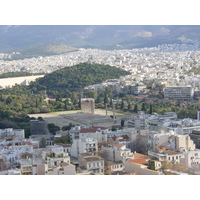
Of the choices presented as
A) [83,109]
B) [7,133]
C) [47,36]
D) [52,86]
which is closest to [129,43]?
[47,36]

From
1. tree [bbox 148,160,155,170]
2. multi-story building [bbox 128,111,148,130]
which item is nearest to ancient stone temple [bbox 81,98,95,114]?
multi-story building [bbox 128,111,148,130]

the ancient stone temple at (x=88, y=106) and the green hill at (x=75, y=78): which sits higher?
the green hill at (x=75, y=78)

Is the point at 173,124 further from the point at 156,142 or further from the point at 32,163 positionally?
the point at 32,163

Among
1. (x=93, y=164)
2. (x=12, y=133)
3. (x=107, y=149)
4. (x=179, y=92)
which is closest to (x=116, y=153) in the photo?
(x=107, y=149)

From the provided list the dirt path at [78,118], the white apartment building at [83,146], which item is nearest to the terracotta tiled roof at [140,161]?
the white apartment building at [83,146]

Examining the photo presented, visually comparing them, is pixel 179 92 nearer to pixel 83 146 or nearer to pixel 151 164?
pixel 83 146

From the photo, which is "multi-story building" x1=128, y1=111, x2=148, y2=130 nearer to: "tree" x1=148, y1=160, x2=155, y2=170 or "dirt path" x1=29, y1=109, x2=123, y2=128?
"dirt path" x1=29, y1=109, x2=123, y2=128

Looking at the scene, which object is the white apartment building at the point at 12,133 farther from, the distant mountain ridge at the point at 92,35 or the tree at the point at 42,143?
the distant mountain ridge at the point at 92,35
